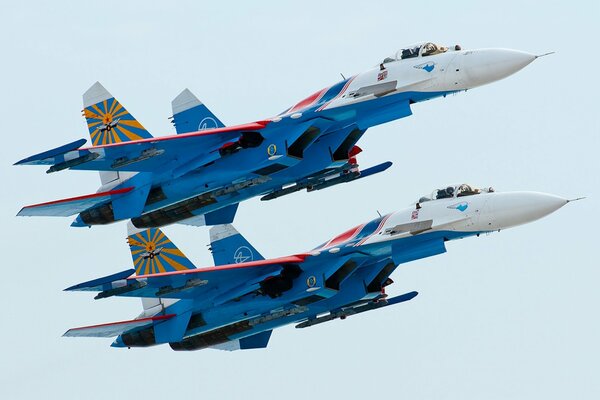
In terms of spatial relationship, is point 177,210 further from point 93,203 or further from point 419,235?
point 419,235

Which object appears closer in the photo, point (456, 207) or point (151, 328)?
point (456, 207)

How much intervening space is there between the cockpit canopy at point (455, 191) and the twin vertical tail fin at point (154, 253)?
888 centimetres

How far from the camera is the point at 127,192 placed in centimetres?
6234

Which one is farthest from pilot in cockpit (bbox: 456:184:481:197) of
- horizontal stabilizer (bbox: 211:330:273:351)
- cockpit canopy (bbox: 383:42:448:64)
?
horizontal stabilizer (bbox: 211:330:273:351)

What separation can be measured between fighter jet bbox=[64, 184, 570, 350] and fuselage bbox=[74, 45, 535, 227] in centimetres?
Result: 214

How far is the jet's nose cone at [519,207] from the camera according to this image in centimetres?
5744

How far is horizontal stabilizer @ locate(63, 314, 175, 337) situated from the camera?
62188mm

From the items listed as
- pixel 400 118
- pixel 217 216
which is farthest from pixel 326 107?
pixel 217 216

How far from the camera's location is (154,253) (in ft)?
211

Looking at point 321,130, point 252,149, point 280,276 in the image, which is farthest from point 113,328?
point 321,130

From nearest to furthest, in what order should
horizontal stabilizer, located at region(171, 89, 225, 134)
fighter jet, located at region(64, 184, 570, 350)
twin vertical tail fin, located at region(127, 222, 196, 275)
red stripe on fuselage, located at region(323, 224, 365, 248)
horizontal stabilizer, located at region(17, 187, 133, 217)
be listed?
fighter jet, located at region(64, 184, 570, 350) < red stripe on fuselage, located at region(323, 224, 365, 248) < horizontal stabilizer, located at region(17, 187, 133, 217) < horizontal stabilizer, located at region(171, 89, 225, 134) < twin vertical tail fin, located at region(127, 222, 196, 275)

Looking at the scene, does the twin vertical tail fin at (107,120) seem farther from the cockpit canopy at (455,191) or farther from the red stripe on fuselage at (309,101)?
the cockpit canopy at (455,191)

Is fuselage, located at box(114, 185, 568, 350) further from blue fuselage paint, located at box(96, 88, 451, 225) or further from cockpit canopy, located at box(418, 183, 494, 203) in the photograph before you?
blue fuselage paint, located at box(96, 88, 451, 225)

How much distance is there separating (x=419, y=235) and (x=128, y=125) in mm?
10504
